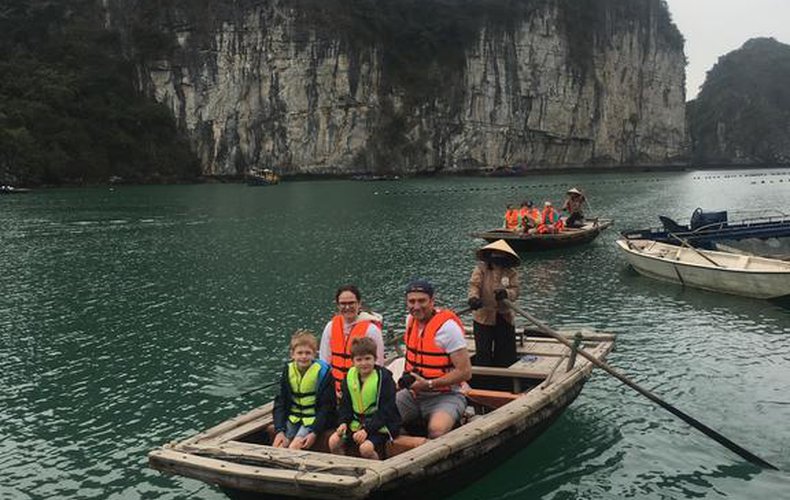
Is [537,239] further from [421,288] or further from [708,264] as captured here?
[421,288]

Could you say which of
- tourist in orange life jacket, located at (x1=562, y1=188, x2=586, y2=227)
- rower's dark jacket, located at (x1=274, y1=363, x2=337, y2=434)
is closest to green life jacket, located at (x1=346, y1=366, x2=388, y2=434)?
rower's dark jacket, located at (x1=274, y1=363, x2=337, y2=434)

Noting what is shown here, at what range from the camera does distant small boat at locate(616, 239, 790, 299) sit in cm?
1775

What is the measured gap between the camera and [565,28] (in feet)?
381

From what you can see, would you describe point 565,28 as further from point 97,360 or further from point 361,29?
point 97,360

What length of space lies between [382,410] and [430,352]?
1.03m

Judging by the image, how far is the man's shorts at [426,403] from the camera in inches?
310

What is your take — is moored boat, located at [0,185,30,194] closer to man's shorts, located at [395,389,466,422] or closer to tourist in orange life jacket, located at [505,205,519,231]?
tourist in orange life jacket, located at [505,205,519,231]

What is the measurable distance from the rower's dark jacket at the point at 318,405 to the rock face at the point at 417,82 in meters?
92.0

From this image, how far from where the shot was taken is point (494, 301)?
9.54m

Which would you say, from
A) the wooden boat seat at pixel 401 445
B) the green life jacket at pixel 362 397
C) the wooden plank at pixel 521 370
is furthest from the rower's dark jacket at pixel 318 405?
the wooden plank at pixel 521 370

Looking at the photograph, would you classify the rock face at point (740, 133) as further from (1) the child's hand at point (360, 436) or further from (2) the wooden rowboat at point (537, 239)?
(1) the child's hand at point (360, 436)

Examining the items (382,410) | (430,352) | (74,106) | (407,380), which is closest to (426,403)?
(407,380)

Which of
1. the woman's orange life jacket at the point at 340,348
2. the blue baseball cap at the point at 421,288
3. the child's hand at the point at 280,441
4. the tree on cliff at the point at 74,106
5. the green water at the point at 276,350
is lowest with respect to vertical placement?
the green water at the point at 276,350

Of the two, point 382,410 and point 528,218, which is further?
point 528,218
